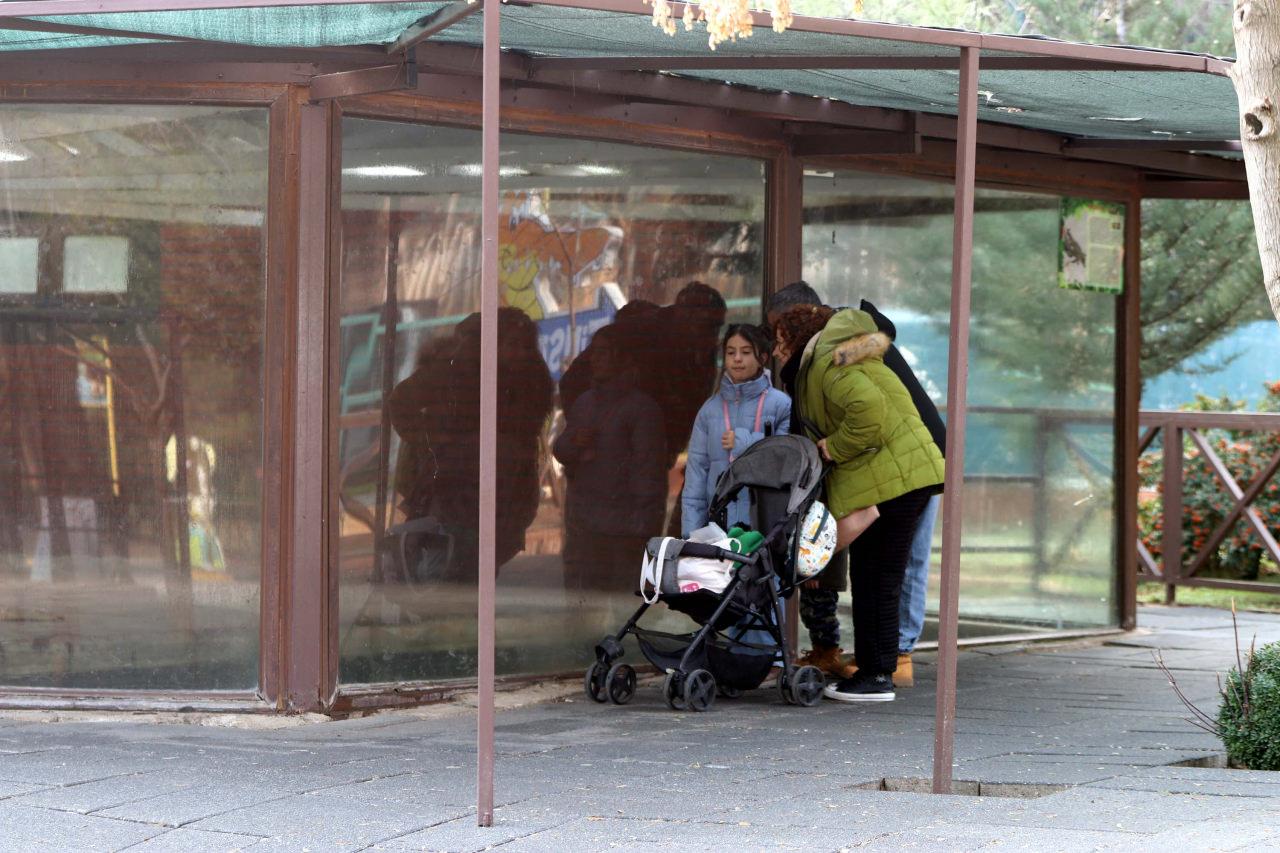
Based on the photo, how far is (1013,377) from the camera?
32.4ft

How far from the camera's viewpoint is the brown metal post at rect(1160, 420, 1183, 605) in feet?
42.3

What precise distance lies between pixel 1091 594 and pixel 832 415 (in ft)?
11.1

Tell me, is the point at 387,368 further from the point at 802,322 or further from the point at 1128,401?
the point at 1128,401

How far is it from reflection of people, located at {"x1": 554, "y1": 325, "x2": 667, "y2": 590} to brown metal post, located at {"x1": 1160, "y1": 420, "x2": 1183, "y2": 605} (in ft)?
19.3

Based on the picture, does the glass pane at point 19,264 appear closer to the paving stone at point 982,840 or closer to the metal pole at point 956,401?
the metal pole at point 956,401

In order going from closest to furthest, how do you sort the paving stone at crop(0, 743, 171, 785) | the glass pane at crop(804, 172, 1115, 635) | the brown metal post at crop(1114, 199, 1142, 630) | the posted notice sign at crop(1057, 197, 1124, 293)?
the paving stone at crop(0, 743, 171, 785) < the glass pane at crop(804, 172, 1115, 635) < the posted notice sign at crop(1057, 197, 1124, 293) < the brown metal post at crop(1114, 199, 1142, 630)

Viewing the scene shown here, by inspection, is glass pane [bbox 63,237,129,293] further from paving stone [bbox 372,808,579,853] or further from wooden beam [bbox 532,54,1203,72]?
paving stone [bbox 372,808,579,853]

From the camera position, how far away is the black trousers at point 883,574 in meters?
7.77

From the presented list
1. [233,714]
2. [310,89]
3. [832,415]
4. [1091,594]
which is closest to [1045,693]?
[832,415]

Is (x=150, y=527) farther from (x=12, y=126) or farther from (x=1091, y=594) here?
(x=1091, y=594)

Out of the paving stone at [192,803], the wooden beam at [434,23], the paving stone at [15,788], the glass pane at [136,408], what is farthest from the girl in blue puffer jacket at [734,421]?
the paving stone at [15,788]

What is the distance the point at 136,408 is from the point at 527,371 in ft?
5.67

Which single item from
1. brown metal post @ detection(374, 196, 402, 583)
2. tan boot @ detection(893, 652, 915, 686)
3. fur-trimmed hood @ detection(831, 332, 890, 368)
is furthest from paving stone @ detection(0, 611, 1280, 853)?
fur-trimmed hood @ detection(831, 332, 890, 368)

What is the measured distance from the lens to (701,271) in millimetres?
8477
